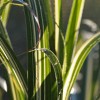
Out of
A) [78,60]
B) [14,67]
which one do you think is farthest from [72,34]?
[14,67]

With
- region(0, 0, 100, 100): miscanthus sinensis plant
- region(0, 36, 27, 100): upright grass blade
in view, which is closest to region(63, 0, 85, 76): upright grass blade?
region(0, 0, 100, 100): miscanthus sinensis plant

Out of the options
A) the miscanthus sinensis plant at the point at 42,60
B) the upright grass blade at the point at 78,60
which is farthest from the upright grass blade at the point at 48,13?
the upright grass blade at the point at 78,60

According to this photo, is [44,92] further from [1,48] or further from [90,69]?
[90,69]

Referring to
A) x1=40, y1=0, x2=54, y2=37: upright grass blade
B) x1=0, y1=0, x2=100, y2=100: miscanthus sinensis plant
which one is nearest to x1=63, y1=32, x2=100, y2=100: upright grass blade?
x1=0, y1=0, x2=100, y2=100: miscanthus sinensis plant

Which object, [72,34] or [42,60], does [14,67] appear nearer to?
[42,60]

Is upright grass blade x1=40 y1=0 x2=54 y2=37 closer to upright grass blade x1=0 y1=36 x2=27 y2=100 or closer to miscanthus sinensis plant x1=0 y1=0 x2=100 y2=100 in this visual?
miscanthus sinensis plant x1=0 y1=0 x2=100 y2=100

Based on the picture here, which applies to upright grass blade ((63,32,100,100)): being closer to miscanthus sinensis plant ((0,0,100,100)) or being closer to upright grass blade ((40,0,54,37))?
miscanthus sinensis plant ((0,0,100,100))

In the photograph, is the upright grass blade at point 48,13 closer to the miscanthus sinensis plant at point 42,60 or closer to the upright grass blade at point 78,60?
the miscanthus sinensis plant at point 42,60

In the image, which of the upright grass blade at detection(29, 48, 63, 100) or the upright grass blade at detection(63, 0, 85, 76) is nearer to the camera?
the upright grass blade at detection(29, 48, 63, 100)

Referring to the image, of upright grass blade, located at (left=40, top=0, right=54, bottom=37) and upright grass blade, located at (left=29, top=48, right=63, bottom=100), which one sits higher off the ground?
upright grass blade, located at (left=40, top=0, right=54, bottom=37)
